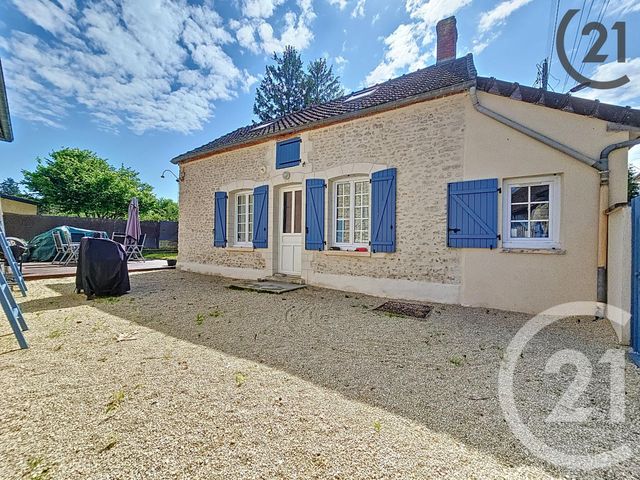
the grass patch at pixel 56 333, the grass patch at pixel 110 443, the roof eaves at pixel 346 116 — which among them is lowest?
the grass patch at pixel 56 333

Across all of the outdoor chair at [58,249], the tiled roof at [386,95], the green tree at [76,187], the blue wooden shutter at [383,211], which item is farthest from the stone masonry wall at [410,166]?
the green tree at [76,187]

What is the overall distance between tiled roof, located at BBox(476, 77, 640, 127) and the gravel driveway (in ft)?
9.28

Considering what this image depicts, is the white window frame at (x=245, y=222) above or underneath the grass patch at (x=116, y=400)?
above

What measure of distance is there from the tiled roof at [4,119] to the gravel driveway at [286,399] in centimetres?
354

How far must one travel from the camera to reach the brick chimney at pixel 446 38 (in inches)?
314

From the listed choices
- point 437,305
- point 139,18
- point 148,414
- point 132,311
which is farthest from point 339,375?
point 139,18

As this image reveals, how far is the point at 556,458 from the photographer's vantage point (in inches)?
58.1

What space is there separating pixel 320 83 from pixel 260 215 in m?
17.2

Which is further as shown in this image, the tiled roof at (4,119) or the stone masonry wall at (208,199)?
the stone masonry wall at (208,199)

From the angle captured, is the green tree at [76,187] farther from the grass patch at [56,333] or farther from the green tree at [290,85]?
the grass patch at [56,333]

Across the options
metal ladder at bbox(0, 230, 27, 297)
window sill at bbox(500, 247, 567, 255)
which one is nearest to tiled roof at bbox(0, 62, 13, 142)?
metal ladder at bbox(0, 230, 27, 297)

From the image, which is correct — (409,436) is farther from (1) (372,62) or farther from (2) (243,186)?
(1) (372,62)

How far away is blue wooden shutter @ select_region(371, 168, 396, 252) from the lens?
5.48m

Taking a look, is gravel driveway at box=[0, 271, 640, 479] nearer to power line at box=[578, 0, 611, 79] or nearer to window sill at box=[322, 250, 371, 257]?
window sill at box=[322, 250, 371, 257]
